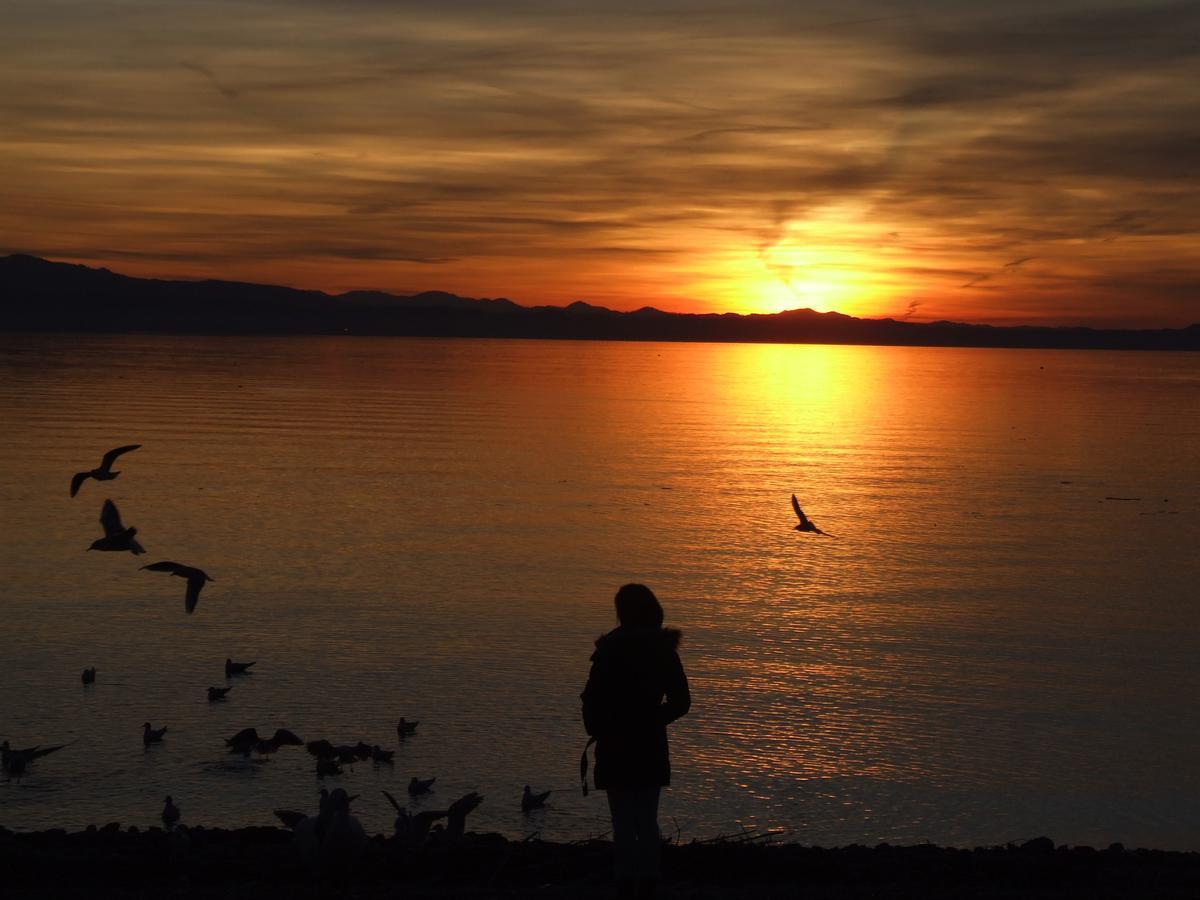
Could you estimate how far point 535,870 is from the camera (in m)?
8.91

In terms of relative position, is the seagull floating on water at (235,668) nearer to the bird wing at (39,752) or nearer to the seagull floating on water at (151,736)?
the seagull floating on water at (151,736)

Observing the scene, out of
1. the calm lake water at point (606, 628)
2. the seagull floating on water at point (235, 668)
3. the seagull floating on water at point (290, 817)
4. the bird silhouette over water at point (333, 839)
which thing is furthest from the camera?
the seagull floating on water at point (235, 668)

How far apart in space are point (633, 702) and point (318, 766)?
5258 mm

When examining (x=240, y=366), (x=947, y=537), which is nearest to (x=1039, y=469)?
(x=947, y=537)

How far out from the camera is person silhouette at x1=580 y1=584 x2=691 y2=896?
734cm

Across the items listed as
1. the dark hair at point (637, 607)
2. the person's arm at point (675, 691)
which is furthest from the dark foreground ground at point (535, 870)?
the dark hair at point (637, 607)

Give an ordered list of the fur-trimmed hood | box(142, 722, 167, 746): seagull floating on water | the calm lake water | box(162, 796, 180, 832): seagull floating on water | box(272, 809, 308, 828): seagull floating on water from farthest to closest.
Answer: box(142, 722, 167, 746): seagull floating on water, the calm lake water, box(162, 796, 180, 832): seagull floating on water, box(272, 809, 308, 828): seagull floating on water, the fur-trimmed hood

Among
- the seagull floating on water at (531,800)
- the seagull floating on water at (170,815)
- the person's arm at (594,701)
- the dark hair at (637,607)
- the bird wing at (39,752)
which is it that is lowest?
the bird wing at (39,752)

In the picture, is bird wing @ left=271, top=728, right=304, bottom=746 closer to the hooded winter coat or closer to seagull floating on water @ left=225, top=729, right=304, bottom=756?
seagull floating on water @ left=225, top=729, right=304, bottom=756

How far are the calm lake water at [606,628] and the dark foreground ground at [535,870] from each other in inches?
50.7

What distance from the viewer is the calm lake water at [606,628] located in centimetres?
1167

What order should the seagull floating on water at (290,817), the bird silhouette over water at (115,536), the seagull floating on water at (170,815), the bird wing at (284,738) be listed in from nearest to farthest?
the seagull floating on water at (290,817) < the seagull floating on water at (170,815) < the bird silhouette over water at (115,536) < the bird wing at (284,738)

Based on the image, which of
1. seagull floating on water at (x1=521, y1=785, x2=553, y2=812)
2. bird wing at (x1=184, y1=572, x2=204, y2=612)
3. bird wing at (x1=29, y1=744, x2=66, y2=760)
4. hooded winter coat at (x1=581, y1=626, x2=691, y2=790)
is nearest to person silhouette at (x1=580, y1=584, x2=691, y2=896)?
hooded winter coat at (x1=581, y1=626, x2=691, y2=790)

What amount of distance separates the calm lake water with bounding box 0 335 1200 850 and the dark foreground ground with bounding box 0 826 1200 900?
1.29 m
